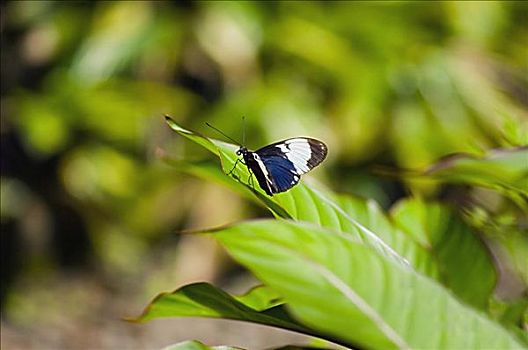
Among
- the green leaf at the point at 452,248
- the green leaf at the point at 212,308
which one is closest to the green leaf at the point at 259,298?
the green leaf at the point at 212,308

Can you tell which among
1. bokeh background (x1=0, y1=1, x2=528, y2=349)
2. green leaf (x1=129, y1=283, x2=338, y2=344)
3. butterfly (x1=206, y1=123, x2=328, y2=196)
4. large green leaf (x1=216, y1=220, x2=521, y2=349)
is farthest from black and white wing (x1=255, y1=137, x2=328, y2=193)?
bokeh background (x1=0, y1=1, x2=528, y2=349)

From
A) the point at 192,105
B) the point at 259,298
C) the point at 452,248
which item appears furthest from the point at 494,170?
the point at 192,105

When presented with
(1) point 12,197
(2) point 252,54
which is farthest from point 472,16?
(1) point 12,197

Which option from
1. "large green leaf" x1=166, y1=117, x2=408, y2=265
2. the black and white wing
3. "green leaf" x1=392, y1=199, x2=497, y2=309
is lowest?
"green leaf" x1=392, y1=199, x2=497, y2=309

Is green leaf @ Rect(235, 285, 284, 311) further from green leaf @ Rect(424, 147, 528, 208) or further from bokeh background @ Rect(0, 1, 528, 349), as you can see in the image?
bokeh background @ Rect(0, 1, 528, 349)

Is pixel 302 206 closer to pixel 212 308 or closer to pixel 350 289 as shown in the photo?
pixel 212 308

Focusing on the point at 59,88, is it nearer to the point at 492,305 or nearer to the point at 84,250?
the point at 84,250
